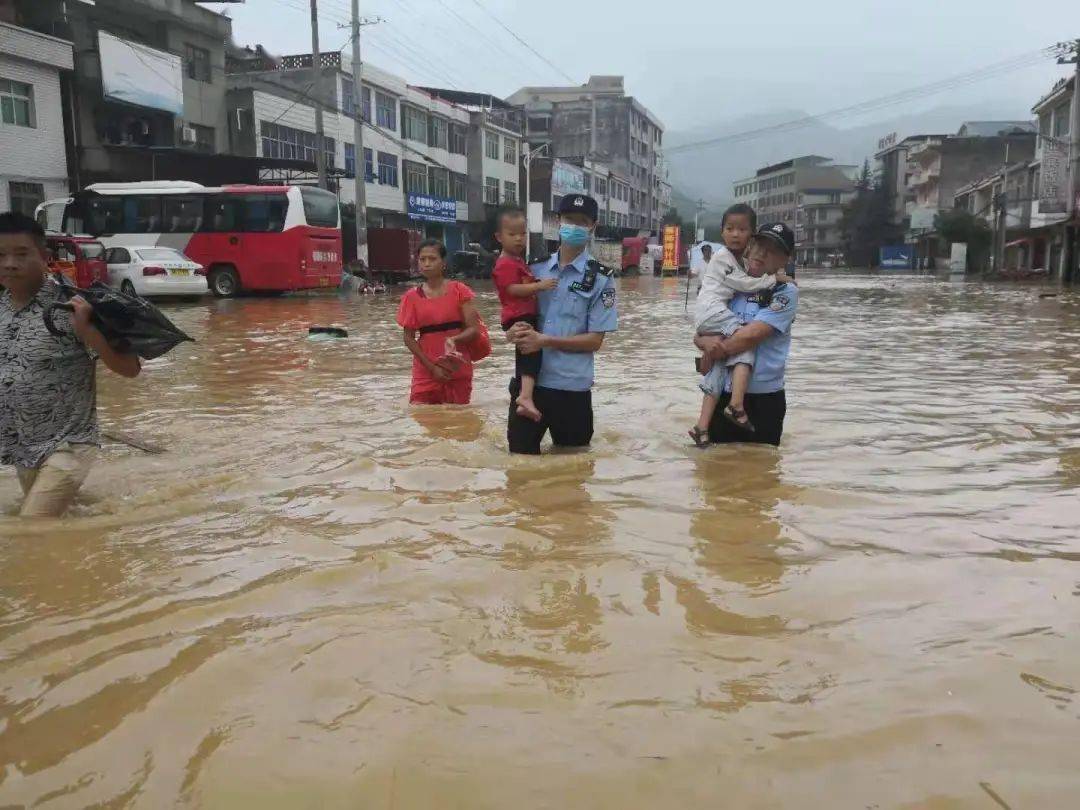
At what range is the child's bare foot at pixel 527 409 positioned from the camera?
15.6ft

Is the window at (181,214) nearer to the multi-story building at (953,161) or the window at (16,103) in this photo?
the window at (16,103)

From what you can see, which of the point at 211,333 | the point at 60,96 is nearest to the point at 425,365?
the point at 211,333

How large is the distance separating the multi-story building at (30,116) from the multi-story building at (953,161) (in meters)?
58.5

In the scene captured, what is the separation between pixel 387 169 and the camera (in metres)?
42.3

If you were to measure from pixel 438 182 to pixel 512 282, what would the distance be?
148ft

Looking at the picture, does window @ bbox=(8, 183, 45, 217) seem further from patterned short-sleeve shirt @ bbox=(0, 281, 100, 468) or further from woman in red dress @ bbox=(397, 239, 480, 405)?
patterned short-sleeve shirt @ bbox=(0, 281, 100, 468)

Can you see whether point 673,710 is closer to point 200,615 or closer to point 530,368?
point 200,615

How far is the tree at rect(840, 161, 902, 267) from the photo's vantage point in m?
80.9

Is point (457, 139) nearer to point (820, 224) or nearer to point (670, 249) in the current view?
point (670, 249)

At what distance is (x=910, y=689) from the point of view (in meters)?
2.48

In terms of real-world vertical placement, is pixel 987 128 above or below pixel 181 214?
above

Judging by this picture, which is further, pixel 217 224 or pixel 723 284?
pixel 217 224

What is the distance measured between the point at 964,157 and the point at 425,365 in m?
73.9

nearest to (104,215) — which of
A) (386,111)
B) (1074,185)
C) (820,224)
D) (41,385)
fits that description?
(386,111)
